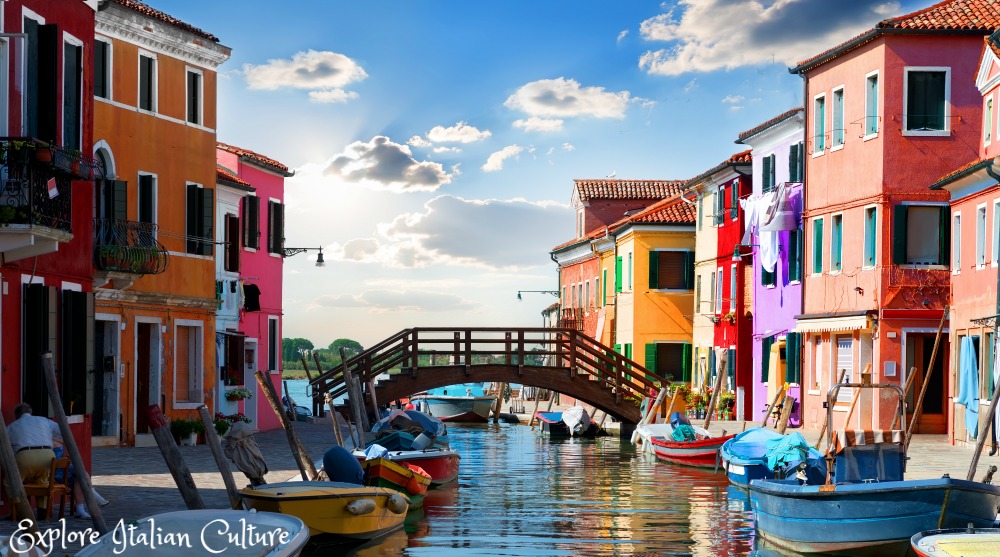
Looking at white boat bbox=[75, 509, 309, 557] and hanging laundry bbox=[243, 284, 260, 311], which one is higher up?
hanging laundry bbox=[243, 284, 260, 311]

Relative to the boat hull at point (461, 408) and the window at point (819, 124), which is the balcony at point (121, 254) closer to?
the window at point (819, 124)

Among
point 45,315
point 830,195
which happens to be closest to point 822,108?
point 830,195

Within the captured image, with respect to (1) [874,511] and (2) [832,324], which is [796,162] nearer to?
(2) [832,324]

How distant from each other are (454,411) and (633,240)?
985 cm

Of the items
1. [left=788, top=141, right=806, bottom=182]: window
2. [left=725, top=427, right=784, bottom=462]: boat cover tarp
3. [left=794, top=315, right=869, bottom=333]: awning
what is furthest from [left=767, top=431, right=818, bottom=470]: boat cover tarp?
[left=788, top=141, right=806, bottom=182]: window

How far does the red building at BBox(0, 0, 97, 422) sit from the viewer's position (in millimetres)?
15953

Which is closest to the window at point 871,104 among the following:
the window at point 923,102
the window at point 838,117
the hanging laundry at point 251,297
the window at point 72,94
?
the window at point 923,102

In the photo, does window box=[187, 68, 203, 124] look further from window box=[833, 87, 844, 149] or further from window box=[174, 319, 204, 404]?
window box=[833, 87, 844, 149]

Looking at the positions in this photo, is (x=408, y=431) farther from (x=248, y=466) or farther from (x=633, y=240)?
(x=633, y=240)

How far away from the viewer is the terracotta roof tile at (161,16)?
28.4 metres

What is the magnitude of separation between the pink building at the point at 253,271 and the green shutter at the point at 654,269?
15204 mm

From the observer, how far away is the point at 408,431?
27547 mm

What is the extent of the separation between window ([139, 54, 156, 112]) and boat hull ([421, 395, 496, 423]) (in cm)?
2696

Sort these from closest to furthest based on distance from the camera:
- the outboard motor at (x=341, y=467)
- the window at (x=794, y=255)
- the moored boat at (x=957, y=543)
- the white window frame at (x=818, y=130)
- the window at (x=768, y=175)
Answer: the moored boat at (x=957, y=543)
the outboard motor at (x=341, y=467)
the white window frame at (x=818, y=130)
the window at (x=794, y=255)
the window at (x=768, y=175)
